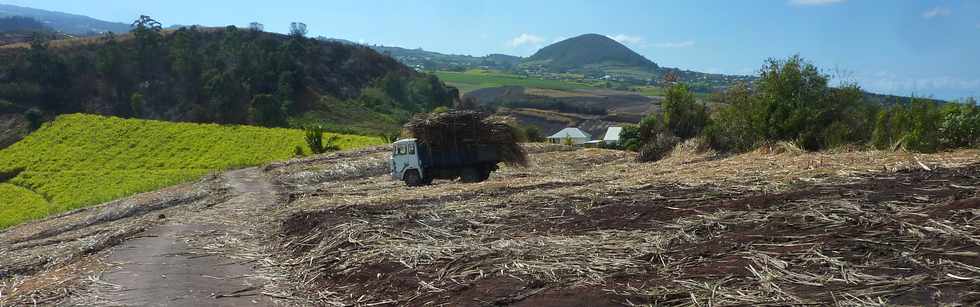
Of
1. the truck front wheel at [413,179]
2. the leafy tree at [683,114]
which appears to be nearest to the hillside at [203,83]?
the leafy tree at [683,114]

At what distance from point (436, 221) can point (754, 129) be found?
668 inches

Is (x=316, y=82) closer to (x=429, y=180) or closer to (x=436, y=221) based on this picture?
(x=429, y=180)

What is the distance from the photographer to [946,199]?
8.07 m

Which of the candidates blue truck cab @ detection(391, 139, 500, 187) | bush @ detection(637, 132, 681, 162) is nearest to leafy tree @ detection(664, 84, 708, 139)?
bush @ detection(637, 132, 681, 162)

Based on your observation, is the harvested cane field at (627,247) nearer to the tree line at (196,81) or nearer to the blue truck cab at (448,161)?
the blue truck cab at (448,161)

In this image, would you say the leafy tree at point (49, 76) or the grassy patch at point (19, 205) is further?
the leafy tree at point (49, 76)

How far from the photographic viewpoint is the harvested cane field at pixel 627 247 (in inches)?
231

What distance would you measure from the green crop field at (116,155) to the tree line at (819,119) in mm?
29427

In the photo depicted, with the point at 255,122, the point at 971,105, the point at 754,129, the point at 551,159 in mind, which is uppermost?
the point at 971,105

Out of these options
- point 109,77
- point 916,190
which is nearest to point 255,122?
point 109,77

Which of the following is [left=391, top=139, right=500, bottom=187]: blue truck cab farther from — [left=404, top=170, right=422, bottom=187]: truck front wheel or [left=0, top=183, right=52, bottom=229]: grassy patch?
[left=0, top=183, right=52, bottom=229]: grassy patch

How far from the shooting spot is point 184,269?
9.91 metres

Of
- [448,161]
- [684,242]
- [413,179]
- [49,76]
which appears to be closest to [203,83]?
[49,76]

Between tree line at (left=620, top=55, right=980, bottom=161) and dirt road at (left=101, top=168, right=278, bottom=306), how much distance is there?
1386cm
